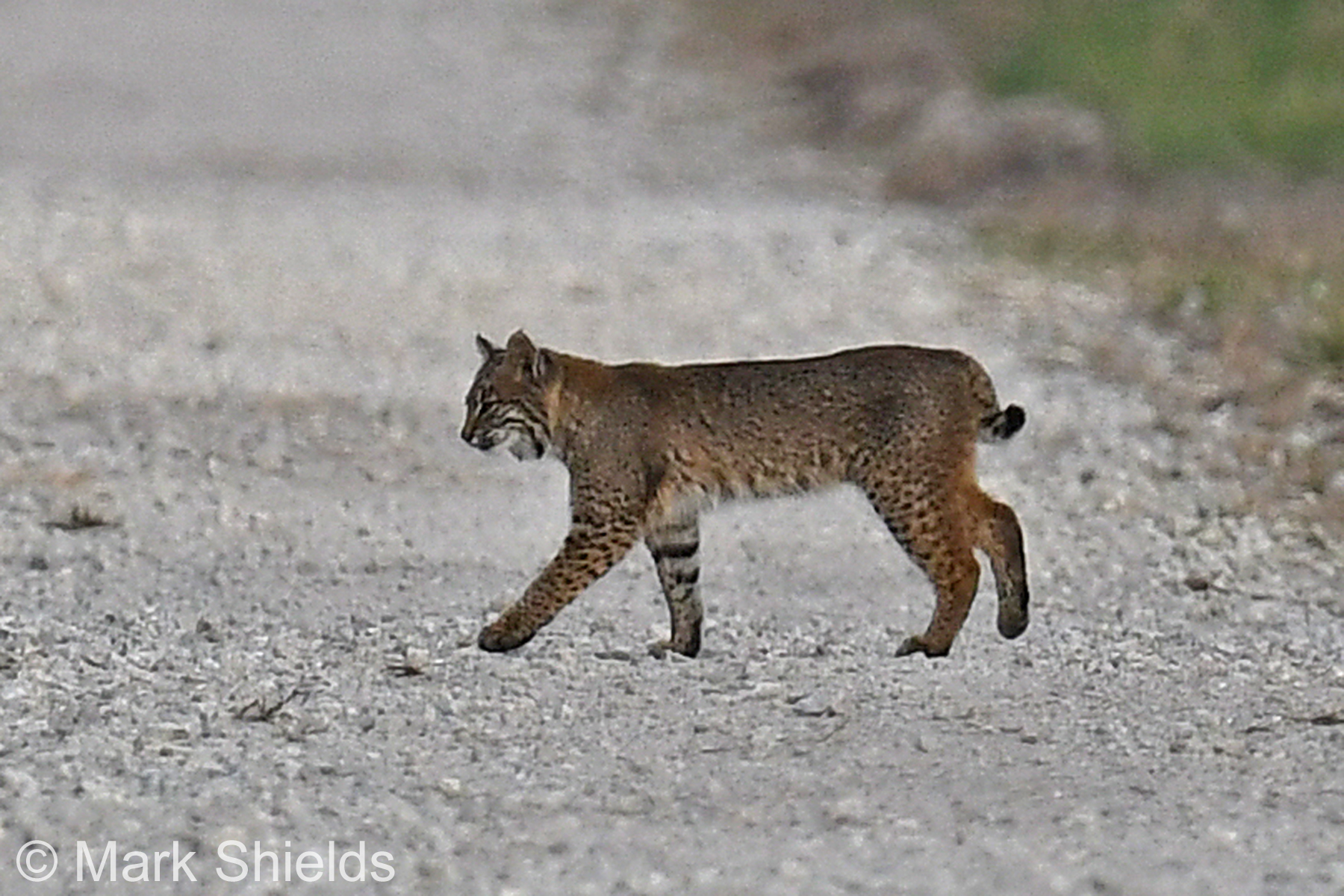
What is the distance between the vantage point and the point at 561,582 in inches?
329

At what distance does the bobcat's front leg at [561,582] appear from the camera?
8.35 metres

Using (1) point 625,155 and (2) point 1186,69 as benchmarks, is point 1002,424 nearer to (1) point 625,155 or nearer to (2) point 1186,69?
(1) point 625,155

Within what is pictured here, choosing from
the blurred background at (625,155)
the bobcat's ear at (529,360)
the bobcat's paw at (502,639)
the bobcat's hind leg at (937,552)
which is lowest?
the bobcat's paw at (502,639)

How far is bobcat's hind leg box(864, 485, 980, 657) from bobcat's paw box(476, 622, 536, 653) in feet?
3.28

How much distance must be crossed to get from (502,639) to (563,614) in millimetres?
686

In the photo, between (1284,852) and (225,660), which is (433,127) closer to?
(225,660)

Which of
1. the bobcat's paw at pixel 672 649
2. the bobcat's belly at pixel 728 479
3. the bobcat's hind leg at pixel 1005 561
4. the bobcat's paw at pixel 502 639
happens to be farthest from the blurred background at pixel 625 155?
the bobcat's paw at pixel 502 639

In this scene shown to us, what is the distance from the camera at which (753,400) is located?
8.53m

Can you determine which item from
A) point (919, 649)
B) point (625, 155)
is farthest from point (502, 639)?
point (625, 155)

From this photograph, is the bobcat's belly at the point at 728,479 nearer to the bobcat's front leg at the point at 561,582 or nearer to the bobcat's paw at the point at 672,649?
the bobcat's front leg at the point at 561,582

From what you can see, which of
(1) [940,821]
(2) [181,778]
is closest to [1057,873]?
(1) [940,821]

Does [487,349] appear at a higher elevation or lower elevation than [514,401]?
higher

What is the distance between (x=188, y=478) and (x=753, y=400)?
3.03m

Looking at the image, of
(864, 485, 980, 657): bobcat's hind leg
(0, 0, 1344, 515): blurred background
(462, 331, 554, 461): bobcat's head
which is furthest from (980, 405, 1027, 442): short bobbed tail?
(0, 0, 1344, 515): blurred background
